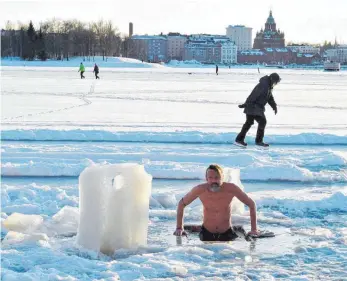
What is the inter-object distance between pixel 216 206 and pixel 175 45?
616ft

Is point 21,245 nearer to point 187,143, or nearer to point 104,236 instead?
point 104,236

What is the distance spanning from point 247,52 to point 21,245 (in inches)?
6983

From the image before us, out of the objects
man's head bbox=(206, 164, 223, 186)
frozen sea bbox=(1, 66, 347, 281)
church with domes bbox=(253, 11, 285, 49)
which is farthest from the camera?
church with domes bbox=(253, 11, 285, 49)

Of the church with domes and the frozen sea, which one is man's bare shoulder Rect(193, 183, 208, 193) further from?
the church with domes

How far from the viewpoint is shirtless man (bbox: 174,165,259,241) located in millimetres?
5992

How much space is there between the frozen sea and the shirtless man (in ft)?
0.55

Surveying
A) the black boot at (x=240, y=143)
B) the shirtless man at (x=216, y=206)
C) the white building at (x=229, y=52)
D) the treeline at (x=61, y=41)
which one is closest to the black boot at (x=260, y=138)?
the black boot at (x=240, y=143)

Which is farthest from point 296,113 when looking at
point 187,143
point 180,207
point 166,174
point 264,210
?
point 180,207

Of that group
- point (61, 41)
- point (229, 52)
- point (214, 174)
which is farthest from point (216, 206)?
point (229, 52)

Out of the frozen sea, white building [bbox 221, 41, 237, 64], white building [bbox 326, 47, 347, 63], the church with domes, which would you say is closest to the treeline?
white building [bbox 221, 41, 237, 64]

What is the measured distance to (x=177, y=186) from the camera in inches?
343

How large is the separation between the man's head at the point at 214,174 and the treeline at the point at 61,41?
9868cm

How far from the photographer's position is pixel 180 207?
6086 mm

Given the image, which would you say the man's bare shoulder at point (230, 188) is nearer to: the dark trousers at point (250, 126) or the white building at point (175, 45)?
the dark trousers at point (250, 126)
